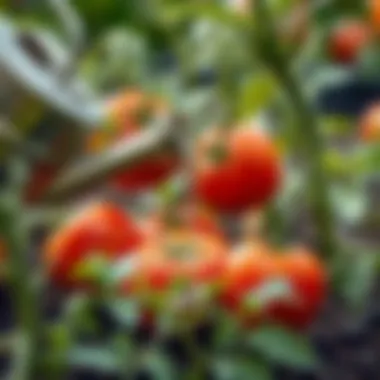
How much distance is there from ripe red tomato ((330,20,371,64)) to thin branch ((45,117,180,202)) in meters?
0.26

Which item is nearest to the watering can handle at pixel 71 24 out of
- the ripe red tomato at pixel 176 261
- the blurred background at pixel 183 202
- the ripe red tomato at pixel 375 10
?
the blurred background at pixel 183 202

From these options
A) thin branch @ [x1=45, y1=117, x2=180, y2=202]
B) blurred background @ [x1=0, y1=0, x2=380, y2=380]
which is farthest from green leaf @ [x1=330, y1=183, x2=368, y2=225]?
Result: thin branch @ [x1=45, y1=117, x2=180, y2=202]

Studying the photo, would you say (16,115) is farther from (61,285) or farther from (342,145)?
(342,145)

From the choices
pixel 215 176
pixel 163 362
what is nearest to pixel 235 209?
pixel 215 176

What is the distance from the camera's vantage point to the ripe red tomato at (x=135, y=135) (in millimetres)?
702

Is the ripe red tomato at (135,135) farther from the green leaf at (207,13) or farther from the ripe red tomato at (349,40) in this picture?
the ripe red tomato at (349,40)

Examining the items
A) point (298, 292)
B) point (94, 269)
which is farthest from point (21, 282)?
point (298, 292)

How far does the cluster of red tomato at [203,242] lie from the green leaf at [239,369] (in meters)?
0.02

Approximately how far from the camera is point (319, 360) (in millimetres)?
651

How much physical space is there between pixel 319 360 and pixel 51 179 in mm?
171

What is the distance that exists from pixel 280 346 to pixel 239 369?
2 centimetres

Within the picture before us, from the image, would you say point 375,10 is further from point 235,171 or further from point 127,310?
point 127,310

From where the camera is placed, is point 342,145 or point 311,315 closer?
point 311,315

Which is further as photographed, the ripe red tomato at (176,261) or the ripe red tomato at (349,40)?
the ripe red tomato at (349,40)
